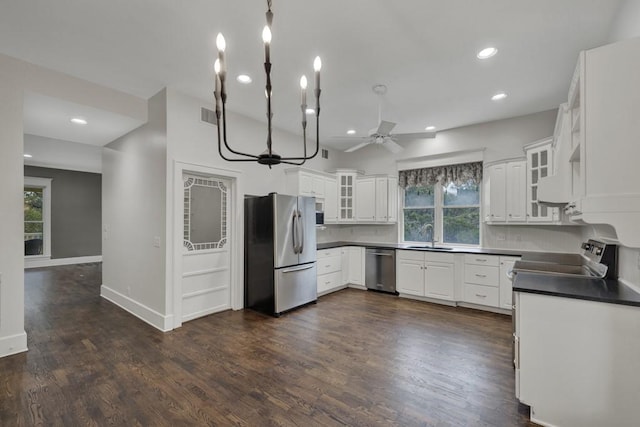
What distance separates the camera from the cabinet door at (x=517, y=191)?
414cm

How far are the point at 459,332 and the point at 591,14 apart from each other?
3305mm

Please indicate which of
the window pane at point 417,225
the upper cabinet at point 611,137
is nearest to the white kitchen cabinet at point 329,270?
the window pane at point 417,225

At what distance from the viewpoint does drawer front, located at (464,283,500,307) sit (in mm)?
4219

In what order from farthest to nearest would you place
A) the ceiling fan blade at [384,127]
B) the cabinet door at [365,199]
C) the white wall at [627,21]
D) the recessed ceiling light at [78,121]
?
the cabinet door at [365,199] → the recessed ceiling light at [78,121] → the ceiling fan blade at [384,127] → the white wall at [627,21]

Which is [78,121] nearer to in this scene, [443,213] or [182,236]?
[182,236]

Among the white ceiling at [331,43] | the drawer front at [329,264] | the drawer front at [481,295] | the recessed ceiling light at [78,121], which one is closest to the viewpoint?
the white ceiling at [331,43]

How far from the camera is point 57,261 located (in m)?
8.20

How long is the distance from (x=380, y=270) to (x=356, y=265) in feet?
1.69

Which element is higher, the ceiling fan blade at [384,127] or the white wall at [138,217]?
the ceiling fan blade at [384,127]

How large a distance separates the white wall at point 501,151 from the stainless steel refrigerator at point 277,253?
83.8 inches

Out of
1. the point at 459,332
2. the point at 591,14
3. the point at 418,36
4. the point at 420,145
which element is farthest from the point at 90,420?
the point at 420,145

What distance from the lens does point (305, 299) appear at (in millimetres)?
4531

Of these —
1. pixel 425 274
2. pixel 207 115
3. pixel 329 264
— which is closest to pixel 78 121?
pixel 207 115

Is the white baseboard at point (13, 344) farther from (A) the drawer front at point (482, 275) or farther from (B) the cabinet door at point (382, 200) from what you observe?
(A) the drawer front at point (482, 275)
